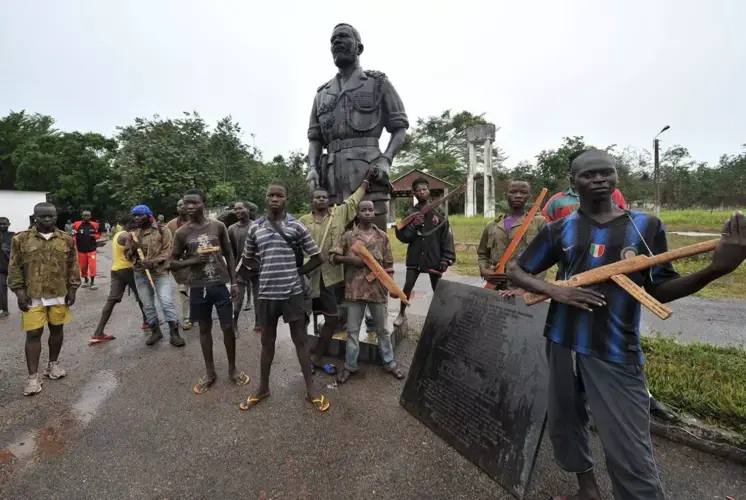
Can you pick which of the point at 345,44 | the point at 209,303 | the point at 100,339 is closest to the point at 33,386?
the point at 100,339

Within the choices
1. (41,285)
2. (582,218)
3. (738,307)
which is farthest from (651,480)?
(738,307)

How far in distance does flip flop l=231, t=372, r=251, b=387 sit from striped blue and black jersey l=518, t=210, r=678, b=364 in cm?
285

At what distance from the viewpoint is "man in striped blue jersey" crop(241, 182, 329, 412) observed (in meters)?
2.86

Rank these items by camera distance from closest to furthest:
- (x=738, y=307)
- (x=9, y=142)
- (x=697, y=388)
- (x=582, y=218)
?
(x=582, y=218)
(x=697, y=388)
(x=738, y=307)
(x=9, y=142)

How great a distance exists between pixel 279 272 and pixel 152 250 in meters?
2.80

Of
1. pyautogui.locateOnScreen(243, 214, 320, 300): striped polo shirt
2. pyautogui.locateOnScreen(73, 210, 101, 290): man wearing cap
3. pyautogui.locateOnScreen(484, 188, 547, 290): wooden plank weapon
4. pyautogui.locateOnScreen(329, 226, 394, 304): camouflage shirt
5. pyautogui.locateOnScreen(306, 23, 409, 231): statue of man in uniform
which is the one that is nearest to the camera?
pyautogui.locateOnScreen(243, 214, 320, 300): striped polo shirt

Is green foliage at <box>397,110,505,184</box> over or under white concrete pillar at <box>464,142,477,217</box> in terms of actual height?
over

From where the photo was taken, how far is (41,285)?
11.2 feet

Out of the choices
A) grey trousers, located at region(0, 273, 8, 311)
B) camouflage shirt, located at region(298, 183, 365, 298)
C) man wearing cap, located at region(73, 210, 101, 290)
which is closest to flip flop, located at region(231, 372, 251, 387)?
camouflage shirt, located at region(298, 183, 365, 298)

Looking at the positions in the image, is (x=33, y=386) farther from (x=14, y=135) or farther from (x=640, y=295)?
(x=14, y=135)

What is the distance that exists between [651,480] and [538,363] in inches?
29.1

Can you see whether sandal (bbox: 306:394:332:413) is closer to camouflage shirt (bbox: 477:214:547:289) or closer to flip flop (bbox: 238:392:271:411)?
flip flop (bbox: 238:392:271:411)

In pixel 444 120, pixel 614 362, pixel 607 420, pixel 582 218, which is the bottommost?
pixel 607 420

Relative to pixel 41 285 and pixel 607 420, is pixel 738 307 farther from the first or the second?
pixel 41 285
